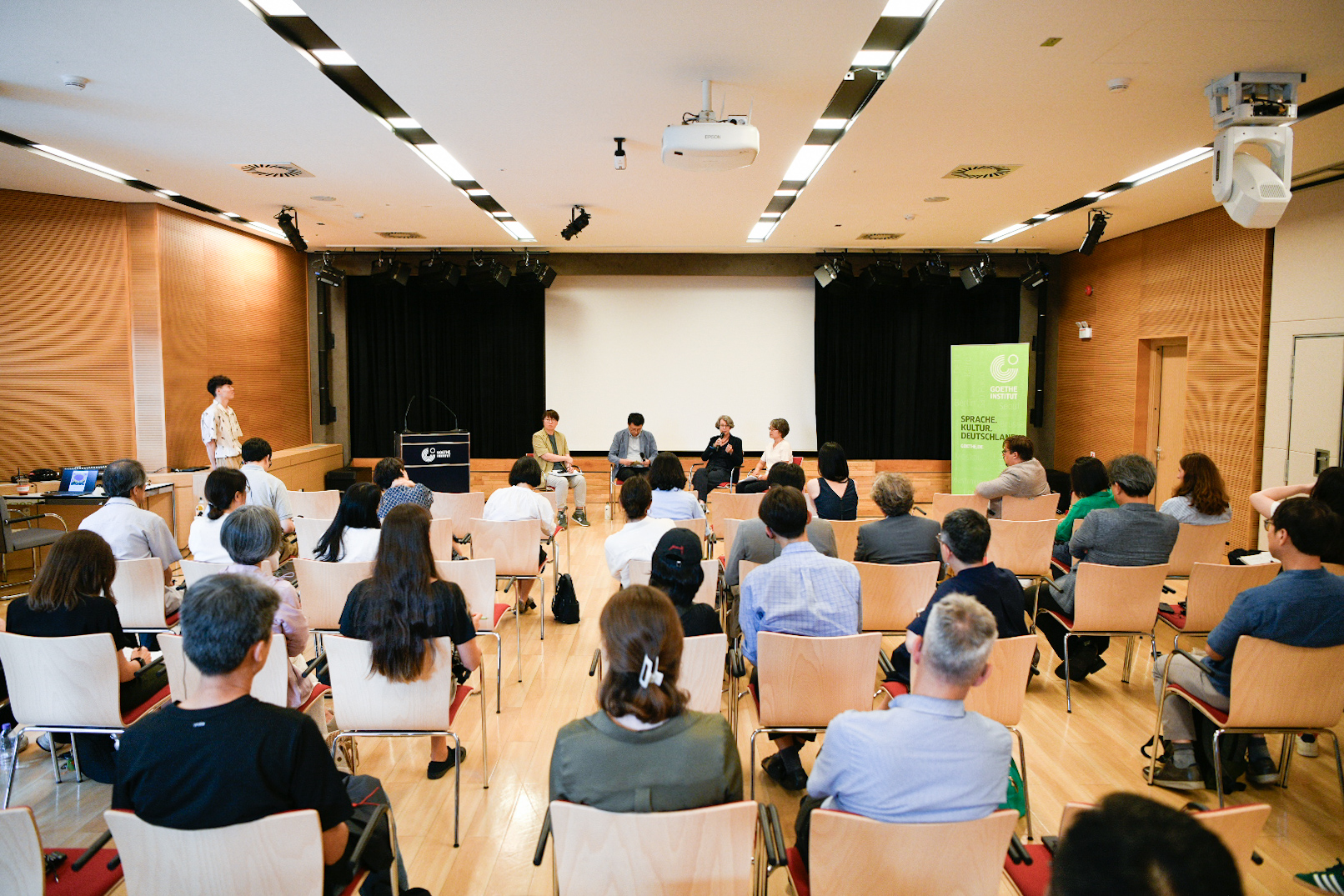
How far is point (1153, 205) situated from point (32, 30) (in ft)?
29.3

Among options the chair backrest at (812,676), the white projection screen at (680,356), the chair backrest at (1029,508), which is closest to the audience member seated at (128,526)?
the chair backrest at (812,676)

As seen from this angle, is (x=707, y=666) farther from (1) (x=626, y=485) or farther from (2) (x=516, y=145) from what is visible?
(2) (x=516, y=145)

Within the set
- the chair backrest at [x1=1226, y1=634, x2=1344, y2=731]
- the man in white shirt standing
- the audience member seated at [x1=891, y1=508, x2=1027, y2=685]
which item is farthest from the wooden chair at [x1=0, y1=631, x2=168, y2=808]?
the man in white shirt standing

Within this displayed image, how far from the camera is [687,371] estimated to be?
11.4 metres

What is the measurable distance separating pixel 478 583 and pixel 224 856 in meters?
2.36

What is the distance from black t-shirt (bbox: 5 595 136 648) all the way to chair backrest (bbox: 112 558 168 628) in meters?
0.79

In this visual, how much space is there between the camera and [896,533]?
414 centimetres

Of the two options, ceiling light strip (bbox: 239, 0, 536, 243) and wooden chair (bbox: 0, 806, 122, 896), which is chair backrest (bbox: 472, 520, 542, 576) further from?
wooden chair (bbox: 0, 806, 122, 896)

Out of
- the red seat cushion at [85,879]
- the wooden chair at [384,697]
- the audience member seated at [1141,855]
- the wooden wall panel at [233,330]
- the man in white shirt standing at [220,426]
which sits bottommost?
the red seat cushion at [85,879]

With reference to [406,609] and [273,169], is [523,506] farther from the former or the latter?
[273,169]

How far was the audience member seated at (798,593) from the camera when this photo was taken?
10.2 feet

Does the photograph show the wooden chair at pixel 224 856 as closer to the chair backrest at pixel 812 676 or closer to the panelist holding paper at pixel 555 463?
the chair backrest at pixel 812 676

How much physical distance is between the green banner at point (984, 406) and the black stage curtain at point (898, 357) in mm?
930

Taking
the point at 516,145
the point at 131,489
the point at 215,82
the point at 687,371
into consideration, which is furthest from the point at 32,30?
the point at 687,371
